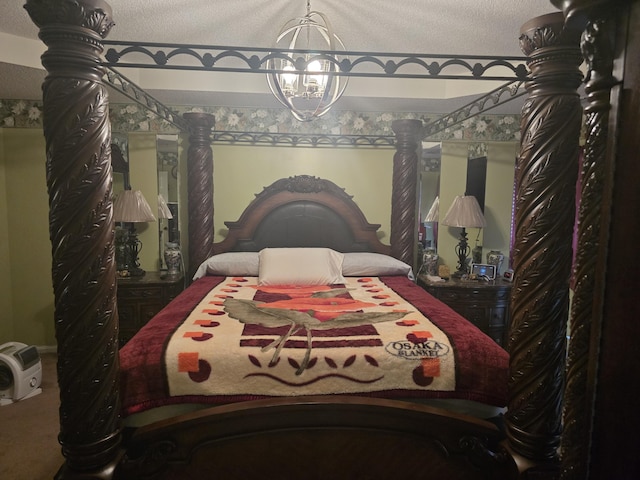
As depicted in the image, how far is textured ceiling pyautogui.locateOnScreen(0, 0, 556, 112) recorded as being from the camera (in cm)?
222

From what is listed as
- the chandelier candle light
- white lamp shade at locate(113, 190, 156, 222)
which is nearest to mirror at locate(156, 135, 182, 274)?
white lamp shade at locate(113, 190, 156, 222)

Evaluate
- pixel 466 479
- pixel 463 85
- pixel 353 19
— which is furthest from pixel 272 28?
pixel 466 479

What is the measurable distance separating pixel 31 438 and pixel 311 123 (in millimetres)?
3332

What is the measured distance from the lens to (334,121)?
4.05m

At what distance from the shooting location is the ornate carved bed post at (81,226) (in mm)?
1338

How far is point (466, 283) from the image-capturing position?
12.1 ft

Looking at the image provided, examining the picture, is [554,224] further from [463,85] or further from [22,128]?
[22,128]

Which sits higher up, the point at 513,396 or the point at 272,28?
the point at 272,28

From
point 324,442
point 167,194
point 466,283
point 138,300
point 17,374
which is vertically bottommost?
point 17,374

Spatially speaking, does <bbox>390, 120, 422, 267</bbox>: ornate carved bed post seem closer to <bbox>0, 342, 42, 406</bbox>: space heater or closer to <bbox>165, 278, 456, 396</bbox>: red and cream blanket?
<bbox>165, 278, 456, 396</bbox>: red and cream blanket

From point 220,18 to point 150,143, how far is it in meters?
1.91

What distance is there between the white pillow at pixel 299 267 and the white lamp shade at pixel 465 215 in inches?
44.4

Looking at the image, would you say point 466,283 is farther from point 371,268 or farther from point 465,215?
point 371,268

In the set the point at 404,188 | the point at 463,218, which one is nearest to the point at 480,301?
the point at 463,218
